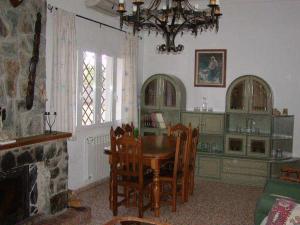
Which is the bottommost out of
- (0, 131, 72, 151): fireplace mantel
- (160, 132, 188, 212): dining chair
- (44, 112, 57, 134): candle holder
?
(160, 132, 188, 212): dining chair

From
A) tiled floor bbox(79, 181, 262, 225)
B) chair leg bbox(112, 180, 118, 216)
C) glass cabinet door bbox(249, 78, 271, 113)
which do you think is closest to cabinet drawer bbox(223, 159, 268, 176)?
tiled floor bbox(79, 181, 262, 225)

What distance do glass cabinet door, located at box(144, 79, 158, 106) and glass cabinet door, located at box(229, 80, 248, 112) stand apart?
130 cm

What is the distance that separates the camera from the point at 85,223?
3656 mm

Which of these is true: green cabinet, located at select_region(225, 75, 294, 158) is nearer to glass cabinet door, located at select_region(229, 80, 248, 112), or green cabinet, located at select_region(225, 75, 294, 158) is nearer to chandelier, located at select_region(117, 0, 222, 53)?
glass cabinet door, located at select_region(229, 80, 248, 112)

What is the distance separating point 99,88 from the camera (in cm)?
512

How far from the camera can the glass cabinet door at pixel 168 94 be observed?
5.79 m

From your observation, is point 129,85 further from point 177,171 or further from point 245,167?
point 245,167

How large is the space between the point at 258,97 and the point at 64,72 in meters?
3.00

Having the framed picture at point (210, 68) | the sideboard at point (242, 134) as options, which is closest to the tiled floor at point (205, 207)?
the sideboard at point (242, 134)

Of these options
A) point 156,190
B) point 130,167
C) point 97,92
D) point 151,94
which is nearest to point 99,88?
point 97,92

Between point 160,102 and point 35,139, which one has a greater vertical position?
point 160,102

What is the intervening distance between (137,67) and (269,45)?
227 centimetres

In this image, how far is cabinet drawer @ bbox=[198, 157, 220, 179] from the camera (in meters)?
5.43

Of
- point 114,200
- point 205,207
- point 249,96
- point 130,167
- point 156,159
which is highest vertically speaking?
point 249,96
